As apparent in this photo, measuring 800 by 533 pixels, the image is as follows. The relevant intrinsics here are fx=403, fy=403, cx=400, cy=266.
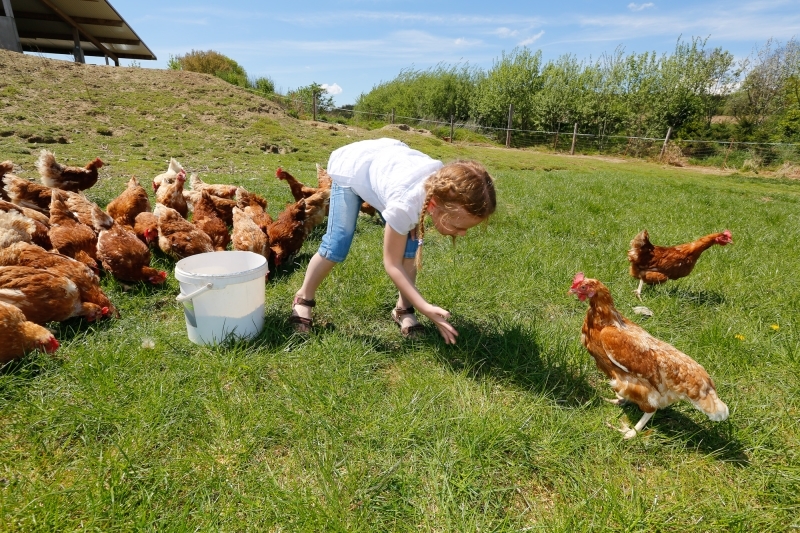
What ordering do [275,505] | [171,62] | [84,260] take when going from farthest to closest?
[171,62] < [84,260] < [275,505]

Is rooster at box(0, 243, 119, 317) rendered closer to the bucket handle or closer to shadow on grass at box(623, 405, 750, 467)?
the bucket handle

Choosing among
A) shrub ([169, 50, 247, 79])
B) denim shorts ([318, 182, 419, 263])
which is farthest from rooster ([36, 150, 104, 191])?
shrub ([169, 50, 247, 79])

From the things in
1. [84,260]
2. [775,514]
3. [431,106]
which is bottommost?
[775,514]

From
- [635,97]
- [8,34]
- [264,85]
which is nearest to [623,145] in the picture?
[635,97]

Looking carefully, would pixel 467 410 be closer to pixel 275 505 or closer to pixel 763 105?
pixel 275 505

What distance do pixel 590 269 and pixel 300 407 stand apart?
10.5 feet

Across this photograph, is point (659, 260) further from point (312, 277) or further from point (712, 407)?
point (312, 277)

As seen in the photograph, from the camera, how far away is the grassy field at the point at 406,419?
1.60 metres

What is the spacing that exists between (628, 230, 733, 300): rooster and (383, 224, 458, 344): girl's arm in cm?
231

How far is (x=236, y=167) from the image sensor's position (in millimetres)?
8500

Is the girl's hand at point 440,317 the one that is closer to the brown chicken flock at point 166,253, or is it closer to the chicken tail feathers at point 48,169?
the brown chicken flock at point 166,253

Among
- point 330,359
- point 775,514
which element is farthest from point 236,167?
point 775,514

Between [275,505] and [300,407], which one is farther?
[300,407]

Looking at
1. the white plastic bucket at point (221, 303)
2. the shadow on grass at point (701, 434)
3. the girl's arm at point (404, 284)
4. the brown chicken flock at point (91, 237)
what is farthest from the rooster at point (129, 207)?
the shadow on grass at point (701, 434)
